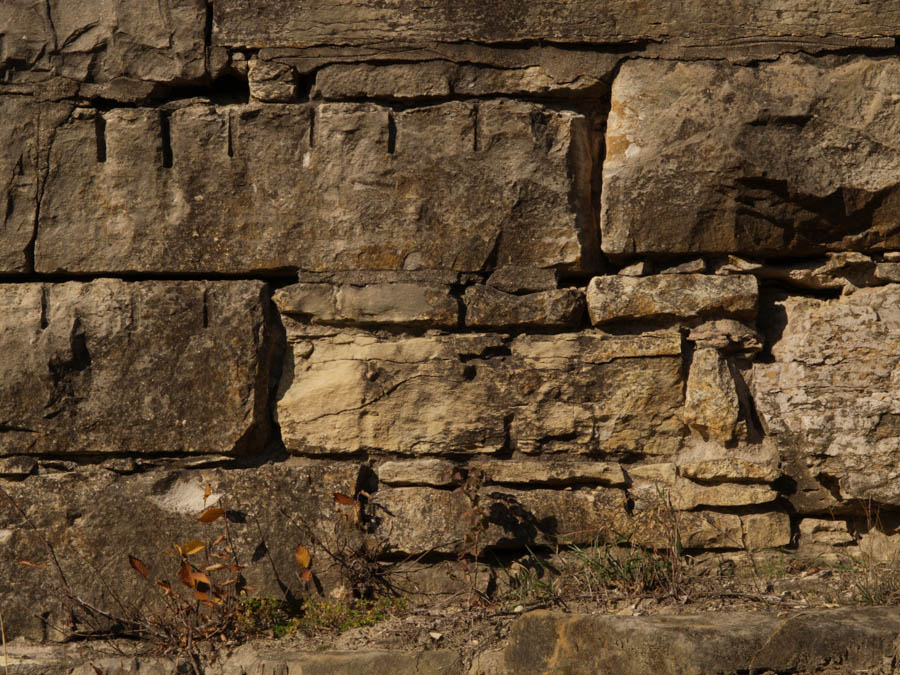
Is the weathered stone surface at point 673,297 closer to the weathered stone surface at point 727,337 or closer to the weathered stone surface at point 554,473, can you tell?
the weathered stone surface at point 727,337

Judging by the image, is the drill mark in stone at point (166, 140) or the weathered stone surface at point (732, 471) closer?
the weathered stone surface at point (732, 471)

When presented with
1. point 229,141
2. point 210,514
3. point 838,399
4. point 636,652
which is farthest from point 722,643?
point 229,141

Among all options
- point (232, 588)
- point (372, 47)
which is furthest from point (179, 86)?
point (232, 588)

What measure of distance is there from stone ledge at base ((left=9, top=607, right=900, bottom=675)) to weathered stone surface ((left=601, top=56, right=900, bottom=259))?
122 centimetres

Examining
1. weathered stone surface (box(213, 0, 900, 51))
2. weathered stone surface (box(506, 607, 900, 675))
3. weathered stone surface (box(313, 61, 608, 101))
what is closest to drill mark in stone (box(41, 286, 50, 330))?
weathered stone surface (box(213, 0, 900, 51))

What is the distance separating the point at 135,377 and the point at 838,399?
89.5 inches

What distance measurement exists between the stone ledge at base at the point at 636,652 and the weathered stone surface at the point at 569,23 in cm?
182

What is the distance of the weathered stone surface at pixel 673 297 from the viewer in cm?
288

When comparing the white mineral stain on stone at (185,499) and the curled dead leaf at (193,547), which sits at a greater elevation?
the white mineral stain on stone at (185,499)

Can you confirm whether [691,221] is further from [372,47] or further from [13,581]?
[13,581]

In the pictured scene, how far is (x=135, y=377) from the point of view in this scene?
293 cm

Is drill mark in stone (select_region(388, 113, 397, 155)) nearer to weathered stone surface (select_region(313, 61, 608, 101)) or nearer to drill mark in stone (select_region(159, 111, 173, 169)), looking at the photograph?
weathered stone surface (select_region(313, 61, 608, 101))

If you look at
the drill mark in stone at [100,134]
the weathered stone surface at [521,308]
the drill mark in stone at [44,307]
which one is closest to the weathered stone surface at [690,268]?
the weathered stone surface at [521,308]

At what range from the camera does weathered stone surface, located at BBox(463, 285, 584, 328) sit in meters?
2.92
